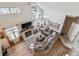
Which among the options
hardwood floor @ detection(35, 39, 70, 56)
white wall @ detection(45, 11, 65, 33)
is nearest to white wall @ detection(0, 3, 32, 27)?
white wall @ detection(45, 11, 65, 33)

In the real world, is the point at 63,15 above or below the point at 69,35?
above

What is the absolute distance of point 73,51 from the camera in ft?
3.91

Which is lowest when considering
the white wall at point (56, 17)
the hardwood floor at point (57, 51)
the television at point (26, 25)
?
the hardwood floor at point (57, 51)

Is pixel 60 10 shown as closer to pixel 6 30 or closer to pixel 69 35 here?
pixel 69 35

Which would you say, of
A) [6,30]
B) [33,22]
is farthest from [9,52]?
[33,22]

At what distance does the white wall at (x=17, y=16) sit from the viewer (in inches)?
44.9

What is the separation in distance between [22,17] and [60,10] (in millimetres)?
248

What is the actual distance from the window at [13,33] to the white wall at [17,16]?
30mm

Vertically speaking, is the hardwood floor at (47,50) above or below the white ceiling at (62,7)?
below

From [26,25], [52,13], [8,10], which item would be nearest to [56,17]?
[52,13]

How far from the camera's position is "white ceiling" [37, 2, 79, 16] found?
1150mm

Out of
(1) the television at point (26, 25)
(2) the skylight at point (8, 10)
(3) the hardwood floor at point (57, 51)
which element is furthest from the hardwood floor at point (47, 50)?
(2) the skylight at point (8, 10)

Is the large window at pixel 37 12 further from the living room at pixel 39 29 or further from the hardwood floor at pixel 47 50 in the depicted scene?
the hardwood floor at pixel 47 50

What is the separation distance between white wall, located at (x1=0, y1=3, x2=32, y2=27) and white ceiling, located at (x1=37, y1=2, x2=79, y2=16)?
0.09 meters
